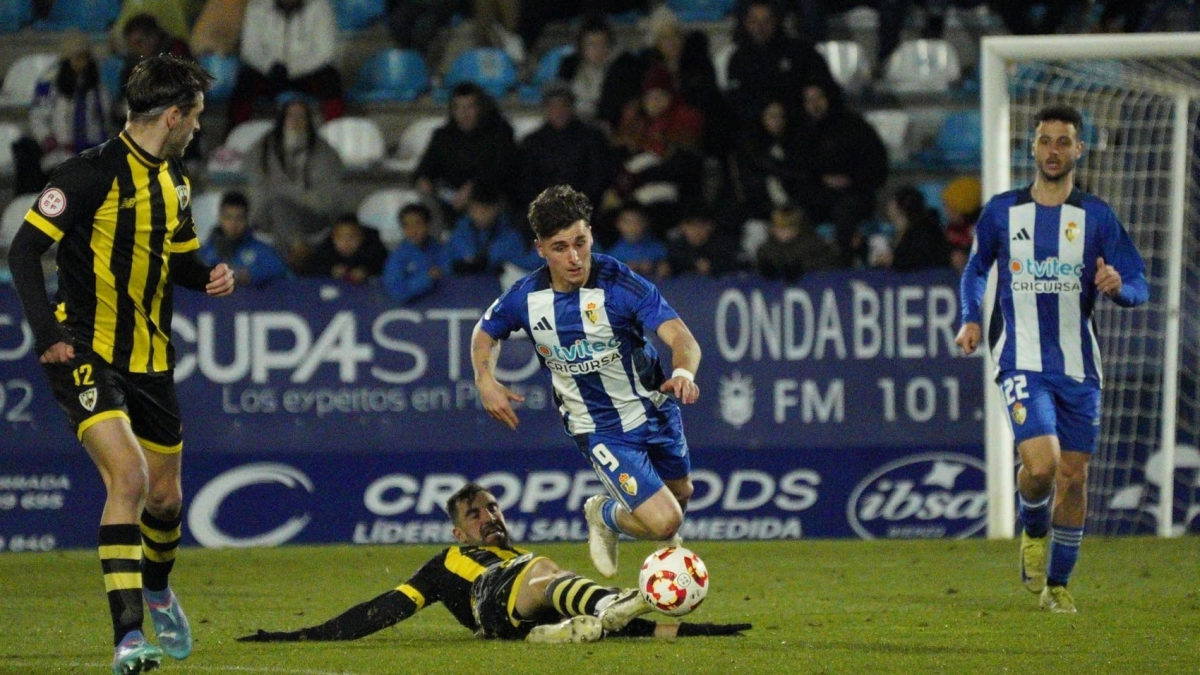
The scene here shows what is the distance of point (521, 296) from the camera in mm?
7117

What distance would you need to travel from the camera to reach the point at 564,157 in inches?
514

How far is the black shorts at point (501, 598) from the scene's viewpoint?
6.71 m

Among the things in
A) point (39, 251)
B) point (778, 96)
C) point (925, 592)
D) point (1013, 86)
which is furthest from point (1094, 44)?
point (39, 251)

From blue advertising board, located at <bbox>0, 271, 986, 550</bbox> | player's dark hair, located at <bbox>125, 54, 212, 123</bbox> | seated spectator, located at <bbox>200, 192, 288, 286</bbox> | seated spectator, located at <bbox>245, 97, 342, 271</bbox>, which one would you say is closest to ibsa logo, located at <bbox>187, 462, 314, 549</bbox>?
blue advertising board, located at <bbox>0, 271, 986, 550</bbox>

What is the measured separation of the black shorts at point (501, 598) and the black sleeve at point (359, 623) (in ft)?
0.85

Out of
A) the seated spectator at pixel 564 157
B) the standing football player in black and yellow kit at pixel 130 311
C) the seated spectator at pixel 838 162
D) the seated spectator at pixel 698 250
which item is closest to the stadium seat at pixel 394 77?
the seated spectator at pixel 564 157

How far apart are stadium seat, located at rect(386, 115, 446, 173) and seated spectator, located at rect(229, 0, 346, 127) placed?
58 cm

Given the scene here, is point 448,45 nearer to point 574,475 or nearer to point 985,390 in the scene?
point 574,475

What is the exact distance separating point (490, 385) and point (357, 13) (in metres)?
9.17

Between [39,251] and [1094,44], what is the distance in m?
7.41

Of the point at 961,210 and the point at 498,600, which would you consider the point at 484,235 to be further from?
the point at 498,600

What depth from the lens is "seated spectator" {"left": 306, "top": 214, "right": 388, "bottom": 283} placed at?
1246 centimetres

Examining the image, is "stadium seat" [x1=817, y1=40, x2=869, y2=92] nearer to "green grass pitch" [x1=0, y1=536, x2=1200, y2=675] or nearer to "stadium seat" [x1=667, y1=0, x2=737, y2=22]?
"stadium seat" [x1=667, y1=0, x2=737, y2=22]

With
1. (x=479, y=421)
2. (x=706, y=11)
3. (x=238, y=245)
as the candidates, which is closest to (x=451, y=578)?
(x=479, y=421)
